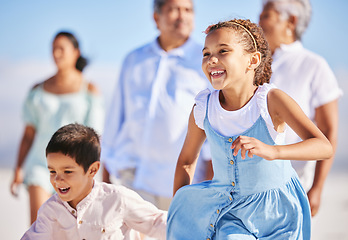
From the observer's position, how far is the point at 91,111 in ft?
16.5

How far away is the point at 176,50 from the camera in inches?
169

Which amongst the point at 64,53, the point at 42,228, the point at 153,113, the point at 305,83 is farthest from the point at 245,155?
the point at 64,53

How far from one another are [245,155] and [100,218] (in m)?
0.95

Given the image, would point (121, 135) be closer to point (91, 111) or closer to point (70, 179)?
point (91, 111)

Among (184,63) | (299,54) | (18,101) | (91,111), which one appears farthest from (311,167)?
(18,101)

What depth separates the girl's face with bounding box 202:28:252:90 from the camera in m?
2.53

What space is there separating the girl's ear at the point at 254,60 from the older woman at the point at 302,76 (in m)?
1.06

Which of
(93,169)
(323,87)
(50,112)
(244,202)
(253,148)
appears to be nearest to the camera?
(253,148)

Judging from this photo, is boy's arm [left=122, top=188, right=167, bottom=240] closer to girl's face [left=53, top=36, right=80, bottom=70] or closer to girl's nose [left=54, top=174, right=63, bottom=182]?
girl's nose [left=54, top=174, right=63, bottom=182]

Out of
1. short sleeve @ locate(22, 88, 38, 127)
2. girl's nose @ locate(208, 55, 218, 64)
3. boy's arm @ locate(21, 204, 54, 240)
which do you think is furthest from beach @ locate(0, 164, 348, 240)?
girl's nose @ locate(208, 55, 218, 64)

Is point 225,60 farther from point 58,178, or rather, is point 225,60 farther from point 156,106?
point 156,106

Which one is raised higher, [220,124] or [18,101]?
[18,101]

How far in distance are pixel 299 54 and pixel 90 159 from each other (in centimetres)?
163

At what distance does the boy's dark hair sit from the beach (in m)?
3.41
